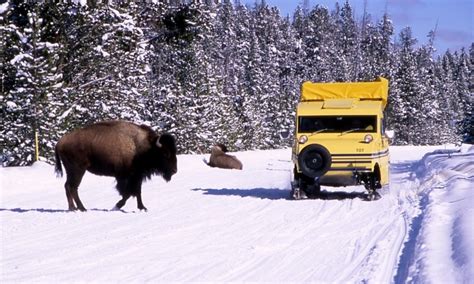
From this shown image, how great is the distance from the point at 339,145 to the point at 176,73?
48327 mm

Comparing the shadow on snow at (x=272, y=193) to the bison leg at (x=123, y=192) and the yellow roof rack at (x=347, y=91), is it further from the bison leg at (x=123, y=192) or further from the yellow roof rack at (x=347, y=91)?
the bison leg at (x=123, y=192)

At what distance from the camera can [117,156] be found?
13914mm

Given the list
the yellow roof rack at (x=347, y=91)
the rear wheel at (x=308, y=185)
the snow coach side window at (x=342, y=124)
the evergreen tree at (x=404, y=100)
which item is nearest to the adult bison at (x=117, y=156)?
the rear wheel at (x=308, y=185)

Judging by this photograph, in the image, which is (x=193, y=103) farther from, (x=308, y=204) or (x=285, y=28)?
(x=285, y=28)

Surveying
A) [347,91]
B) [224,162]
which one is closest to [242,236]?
[347,91]

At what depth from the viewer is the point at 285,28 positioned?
14038 centimetres

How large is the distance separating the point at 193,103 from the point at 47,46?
32768 millimetres

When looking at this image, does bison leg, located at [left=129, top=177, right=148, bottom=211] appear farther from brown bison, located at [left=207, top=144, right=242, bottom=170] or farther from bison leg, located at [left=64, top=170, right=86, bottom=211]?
brown bison, located at [left=207, top=144, right=242, bottom=170]

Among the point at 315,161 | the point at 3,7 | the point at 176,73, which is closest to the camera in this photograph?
the point at 315,161

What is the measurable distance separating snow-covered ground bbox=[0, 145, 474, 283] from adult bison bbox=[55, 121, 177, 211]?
0.60m

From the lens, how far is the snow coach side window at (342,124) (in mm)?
16578

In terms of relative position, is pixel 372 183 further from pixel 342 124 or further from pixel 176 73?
pixel 176 73

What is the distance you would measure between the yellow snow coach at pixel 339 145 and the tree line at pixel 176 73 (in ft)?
44.0

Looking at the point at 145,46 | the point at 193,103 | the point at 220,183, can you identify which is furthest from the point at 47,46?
the point at 193,103
